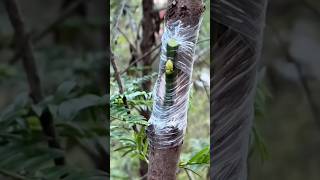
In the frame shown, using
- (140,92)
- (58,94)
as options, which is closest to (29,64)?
(58,94)

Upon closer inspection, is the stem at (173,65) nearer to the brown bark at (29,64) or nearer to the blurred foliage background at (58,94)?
the blurred foliage background at (58,94)

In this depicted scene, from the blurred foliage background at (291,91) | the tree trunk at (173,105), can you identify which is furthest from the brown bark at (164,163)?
the blurred foliage background at (291,91)

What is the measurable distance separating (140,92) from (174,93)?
3.2 inches

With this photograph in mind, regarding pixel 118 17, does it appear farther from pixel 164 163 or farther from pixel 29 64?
pixel 164 163

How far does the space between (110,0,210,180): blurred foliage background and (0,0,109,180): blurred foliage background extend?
0.04m

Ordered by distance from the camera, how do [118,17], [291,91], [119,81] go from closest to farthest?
[291,91]
[119,81]
[118,17]

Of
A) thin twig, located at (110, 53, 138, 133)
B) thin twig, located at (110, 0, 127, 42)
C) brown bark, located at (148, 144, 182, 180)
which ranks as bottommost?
brown bark, located at (148, 144, 182, 180)

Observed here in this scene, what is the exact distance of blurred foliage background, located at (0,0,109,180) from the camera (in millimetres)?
794

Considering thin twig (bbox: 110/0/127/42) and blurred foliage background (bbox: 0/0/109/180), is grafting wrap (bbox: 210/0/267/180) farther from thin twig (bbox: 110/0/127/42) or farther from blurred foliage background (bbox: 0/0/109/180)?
thin twig (bbox: 110/0/127/42)

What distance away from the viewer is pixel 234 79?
2.10ft

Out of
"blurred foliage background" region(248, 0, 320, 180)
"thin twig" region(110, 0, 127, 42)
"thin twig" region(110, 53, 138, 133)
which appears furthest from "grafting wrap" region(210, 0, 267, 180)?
"thin twig" region(110, 0, 127, 42)

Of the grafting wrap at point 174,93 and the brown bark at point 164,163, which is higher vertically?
the grafting wrap at point 174,93

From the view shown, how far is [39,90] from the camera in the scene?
90cm

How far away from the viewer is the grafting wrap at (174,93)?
656 mm
